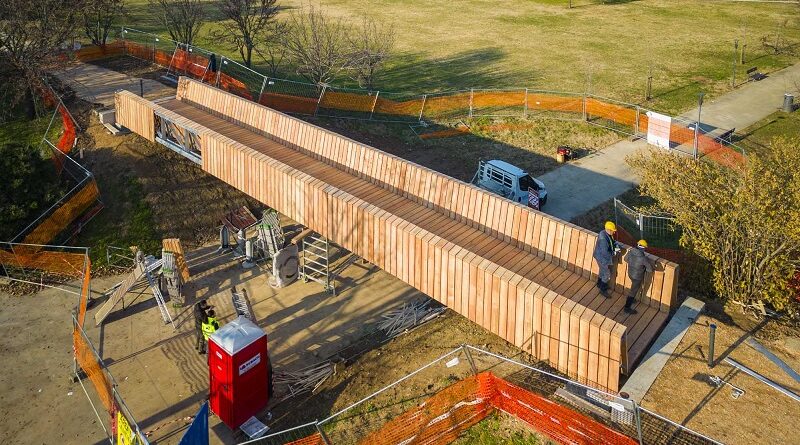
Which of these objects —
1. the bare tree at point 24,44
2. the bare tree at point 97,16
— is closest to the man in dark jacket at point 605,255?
the bare tree at point 24,44

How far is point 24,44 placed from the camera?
81.0 ft

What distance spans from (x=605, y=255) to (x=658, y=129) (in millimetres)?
16015

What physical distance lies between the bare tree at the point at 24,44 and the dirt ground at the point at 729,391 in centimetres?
2475

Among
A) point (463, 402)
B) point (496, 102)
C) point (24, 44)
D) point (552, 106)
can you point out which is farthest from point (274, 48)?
point (463, 402)

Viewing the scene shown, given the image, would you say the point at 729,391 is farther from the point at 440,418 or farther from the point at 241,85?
the point at 241,85

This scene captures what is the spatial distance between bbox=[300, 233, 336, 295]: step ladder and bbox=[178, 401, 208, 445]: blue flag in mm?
7200

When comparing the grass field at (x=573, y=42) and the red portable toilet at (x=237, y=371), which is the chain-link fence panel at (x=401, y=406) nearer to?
the red portable toilet at (x=237, y=371)

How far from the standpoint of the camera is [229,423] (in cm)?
1281

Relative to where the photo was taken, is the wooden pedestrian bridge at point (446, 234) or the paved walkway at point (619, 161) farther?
the paved walkway at point (619, 161)

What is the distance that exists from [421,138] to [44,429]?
64.3 feet

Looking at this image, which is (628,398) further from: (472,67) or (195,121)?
(472,67)

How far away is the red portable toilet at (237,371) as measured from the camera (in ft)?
40.7

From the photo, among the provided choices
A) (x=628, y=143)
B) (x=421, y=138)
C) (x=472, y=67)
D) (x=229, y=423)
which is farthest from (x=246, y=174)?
(x=472, y=67)

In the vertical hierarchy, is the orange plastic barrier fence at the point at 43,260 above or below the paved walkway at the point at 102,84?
below
